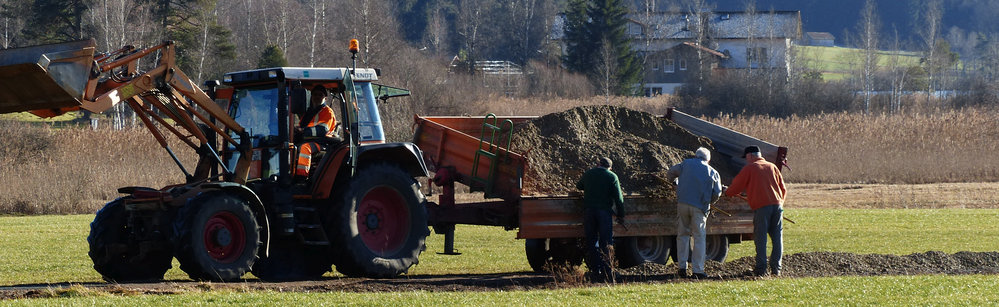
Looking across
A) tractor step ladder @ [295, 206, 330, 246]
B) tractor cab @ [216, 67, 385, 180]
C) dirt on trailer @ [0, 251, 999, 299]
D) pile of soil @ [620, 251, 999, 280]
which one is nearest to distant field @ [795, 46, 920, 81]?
pile of soil @ [620, 251, 999, 280]

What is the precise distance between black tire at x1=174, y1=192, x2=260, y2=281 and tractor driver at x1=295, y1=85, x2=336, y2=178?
41.2 inches

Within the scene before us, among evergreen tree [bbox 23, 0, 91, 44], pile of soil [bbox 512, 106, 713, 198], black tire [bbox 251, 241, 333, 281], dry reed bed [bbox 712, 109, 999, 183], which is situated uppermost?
evergreen tree [bbox 23, 0, 91, 44]

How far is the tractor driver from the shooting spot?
43.4ft

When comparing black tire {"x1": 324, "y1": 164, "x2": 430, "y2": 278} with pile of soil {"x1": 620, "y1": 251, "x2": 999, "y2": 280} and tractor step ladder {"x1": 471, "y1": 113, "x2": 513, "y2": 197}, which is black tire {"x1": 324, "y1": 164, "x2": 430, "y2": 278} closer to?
tractor step ladder {"x1": 471, "y1": 113, "x2": 513, "y2": 197}

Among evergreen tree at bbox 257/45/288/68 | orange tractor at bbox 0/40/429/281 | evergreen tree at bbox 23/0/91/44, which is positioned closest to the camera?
orange tractor at bbox 0/40/429/281

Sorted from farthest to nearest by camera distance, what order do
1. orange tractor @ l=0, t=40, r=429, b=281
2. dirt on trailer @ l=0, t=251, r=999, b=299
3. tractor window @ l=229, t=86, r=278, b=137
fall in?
1. tractor window @ l=229, t=86, r=278, b=137
2. orange tractor @ l=0, t=40, r=429, b=281
3. dirt on trailer @ l=0, t=251, r=999, b=299

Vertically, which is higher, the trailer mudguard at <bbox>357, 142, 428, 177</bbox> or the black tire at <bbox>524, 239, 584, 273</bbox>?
the trailer mudguard at <bbox>357, 142, 428, 177</bbox>

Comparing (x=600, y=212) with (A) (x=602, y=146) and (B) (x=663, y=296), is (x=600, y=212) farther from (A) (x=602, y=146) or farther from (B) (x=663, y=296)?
(B) (x=663, y=296)

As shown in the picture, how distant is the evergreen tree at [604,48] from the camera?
7056cm

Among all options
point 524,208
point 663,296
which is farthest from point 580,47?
point 663,296

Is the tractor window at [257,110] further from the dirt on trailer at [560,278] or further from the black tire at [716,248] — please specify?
the black tire at [716,248]

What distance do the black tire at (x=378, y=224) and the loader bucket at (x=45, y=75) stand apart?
11.2 ft

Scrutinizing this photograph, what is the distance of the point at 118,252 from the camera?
12312mm

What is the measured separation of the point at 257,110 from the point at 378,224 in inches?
75.3
